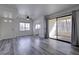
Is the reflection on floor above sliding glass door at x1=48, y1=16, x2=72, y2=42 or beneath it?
beneath

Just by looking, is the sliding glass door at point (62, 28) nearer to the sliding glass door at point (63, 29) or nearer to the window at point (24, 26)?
the sliding glass door at point (63, 29)

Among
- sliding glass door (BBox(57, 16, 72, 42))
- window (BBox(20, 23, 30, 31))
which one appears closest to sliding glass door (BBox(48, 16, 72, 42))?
Answer: sliding glass door (BBox(57, 16, 72, 42))

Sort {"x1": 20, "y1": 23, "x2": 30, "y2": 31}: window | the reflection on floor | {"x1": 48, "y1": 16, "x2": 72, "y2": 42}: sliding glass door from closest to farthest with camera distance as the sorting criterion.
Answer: the reflection on floor < {"x1": 48, "y1": 16, "x2": 72, "y2": 42}: sliding glass door < {"x1": 20, "y1": 23, "x2": 30, "y2": 31}: window

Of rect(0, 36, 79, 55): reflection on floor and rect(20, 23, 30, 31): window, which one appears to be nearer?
rect(0, 36, 79, 55): reflection on floor

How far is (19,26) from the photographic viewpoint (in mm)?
12500

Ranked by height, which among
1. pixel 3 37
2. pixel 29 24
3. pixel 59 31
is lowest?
pixel 3 37

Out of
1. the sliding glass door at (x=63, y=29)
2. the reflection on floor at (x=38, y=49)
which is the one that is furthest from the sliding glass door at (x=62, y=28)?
the reflection on floor at (x=38, y=49)

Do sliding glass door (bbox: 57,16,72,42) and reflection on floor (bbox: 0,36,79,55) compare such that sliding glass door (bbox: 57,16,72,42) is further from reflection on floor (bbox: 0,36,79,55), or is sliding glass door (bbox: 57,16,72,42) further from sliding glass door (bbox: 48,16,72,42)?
reflection on floor (bbox: 0,36,79,55)

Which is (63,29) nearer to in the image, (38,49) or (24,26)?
(38,49)

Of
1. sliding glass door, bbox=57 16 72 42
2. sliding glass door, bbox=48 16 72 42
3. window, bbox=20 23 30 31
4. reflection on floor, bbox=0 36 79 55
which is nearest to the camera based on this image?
reflection on floor, bbox=0 36 79 55

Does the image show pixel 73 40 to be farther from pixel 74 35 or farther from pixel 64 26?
pixel 64 26

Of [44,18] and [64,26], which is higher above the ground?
[44,18]
